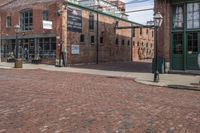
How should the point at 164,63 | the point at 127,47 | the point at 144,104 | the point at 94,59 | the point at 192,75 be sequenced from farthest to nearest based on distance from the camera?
the point at 127,47
the point at 94,59
the point at 164,63
the point at 192,75
the point at 144,104

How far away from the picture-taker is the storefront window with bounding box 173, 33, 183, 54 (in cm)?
2189

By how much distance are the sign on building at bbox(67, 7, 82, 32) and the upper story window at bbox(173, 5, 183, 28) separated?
44.8 feet

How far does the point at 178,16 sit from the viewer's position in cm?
2209

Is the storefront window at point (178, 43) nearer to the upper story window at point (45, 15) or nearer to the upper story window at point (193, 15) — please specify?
the upper story window at point (193, 15)

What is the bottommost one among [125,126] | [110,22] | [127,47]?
[125,126]

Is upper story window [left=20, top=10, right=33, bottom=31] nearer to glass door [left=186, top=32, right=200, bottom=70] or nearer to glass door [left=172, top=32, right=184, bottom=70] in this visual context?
glass door [left=172, top=32, right=184, bottom=70]

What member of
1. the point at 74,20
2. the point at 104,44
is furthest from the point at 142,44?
the point at 74,20

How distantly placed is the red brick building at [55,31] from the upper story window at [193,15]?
14009 mm

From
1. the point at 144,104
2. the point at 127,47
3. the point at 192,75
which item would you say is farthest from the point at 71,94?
the point at 127,47

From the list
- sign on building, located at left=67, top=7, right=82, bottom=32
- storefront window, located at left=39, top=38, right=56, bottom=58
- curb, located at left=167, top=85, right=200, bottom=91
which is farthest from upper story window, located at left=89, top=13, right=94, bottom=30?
curb, located at left=167, top=85, right=200, bottom=91

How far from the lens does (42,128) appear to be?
698cm

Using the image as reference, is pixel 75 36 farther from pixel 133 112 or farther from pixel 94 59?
pixel 133 112

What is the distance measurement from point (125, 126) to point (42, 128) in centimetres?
184

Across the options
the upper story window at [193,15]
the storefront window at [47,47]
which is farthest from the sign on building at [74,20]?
the upper story window at [193,15]
